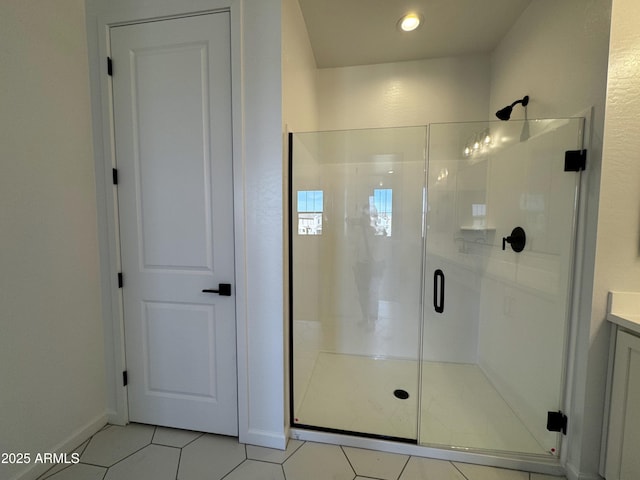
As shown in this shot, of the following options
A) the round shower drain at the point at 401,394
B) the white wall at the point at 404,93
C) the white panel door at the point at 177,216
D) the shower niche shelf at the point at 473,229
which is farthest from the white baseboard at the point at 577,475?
the white wall at the point at 404,93

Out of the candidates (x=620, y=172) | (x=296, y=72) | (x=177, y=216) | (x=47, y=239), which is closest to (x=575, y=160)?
(x=620, y=172)

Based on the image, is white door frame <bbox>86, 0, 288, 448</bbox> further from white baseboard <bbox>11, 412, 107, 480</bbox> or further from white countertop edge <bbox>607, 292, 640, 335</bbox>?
white countertop edge <bbox>607, 292, 640, 335</bbox>

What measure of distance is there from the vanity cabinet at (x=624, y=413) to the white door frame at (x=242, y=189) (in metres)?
1.63

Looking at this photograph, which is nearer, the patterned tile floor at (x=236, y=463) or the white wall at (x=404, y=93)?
the patterned tile floor at (x=236, y=463)

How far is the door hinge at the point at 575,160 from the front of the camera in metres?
1.29

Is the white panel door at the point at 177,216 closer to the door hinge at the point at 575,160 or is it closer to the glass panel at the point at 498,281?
the glass panel at the point at 498,281

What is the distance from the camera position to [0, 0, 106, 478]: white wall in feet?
4.00

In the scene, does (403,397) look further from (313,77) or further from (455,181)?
(313,77)

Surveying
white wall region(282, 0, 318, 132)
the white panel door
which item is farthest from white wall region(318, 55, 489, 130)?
the white panel door

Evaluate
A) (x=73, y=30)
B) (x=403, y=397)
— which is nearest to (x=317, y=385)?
(x=403, y=397)

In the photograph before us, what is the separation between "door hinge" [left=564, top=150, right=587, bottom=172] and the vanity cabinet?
81cm

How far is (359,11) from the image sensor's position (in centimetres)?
181

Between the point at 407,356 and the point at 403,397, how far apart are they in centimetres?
58

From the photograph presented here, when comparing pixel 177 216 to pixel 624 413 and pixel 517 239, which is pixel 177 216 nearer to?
pixel 517 239
